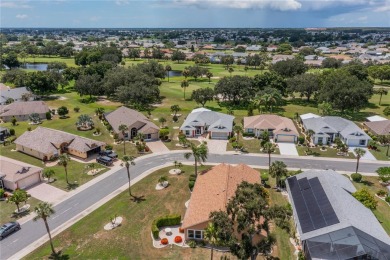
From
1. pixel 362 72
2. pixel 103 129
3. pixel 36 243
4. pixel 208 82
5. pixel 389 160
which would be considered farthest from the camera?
pixel 208 82

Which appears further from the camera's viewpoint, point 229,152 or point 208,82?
point 208,82

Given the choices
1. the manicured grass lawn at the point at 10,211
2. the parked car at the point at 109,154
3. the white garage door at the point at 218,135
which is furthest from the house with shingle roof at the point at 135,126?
the manicured grass lawn at the point at 10,211

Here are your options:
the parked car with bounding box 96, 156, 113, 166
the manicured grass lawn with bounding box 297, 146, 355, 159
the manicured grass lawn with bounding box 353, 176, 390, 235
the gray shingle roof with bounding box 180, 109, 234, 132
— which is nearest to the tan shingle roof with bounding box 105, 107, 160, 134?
the gray shingle roof with bounding box 180, 109, 234, 132

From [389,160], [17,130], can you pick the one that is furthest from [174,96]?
[389,160]

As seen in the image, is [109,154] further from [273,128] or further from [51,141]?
[273,128]

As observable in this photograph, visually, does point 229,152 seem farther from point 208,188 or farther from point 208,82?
point 208,82

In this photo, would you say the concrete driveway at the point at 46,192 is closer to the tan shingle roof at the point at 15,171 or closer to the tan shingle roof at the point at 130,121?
the tan shingle roof at the point at 15,171

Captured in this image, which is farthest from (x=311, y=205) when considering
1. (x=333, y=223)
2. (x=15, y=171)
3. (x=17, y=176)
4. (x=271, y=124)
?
(x=15, y=171)

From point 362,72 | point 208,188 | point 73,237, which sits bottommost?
point 73,237
